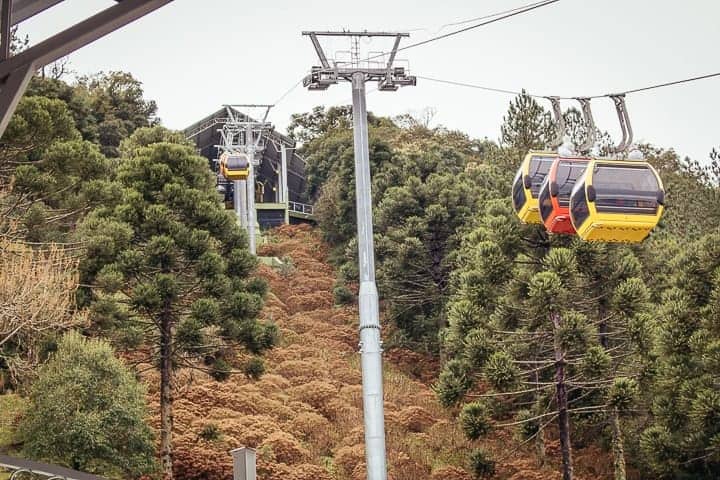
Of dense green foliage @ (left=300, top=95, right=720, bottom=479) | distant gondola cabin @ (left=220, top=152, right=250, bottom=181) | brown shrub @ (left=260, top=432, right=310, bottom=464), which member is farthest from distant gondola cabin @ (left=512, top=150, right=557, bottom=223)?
distant gondola cabin @ (left=220, top=152, right=250, bottom=181)

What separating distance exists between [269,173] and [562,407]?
40924 millimetres

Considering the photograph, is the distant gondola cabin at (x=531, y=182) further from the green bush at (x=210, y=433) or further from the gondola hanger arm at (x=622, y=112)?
the green bush at (x=210, y=433)

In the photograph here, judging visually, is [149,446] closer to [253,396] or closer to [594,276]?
[253,396]

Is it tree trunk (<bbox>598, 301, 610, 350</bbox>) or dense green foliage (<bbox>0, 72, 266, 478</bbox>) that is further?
tree trunk (<bbox>598, 301, 610, 350</bbox>)

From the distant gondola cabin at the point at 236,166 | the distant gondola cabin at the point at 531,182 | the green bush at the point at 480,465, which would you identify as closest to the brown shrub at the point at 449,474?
the green bush at the point at 480,465

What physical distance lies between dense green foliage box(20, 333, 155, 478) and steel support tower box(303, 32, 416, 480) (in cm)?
766

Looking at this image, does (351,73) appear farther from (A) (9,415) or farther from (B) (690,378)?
(A) (9,415)

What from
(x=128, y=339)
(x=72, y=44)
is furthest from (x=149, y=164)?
(x=72, y=44)

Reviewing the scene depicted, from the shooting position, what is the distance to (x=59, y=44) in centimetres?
629

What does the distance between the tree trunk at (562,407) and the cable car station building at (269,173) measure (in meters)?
28.1

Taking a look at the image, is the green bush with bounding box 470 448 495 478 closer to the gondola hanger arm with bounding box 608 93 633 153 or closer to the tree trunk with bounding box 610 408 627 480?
the tree trunk with bounding box 610 408 627 480

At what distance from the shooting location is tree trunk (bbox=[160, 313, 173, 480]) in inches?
880

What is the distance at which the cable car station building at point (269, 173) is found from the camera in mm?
53562

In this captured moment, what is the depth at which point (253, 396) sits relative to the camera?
26.9 m
